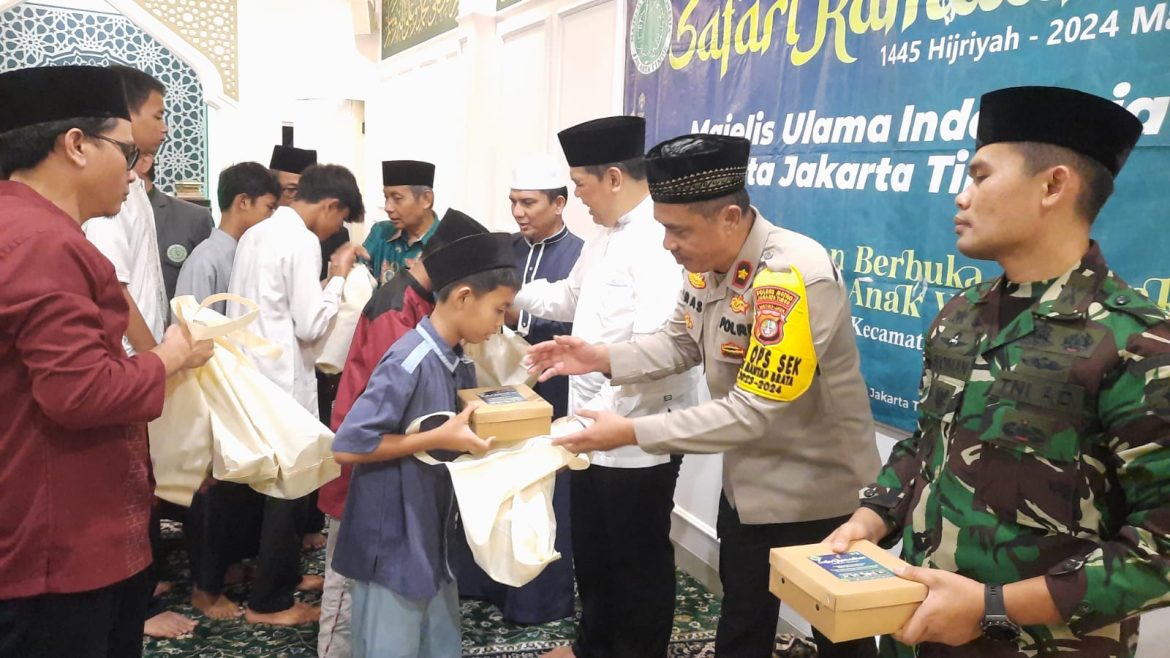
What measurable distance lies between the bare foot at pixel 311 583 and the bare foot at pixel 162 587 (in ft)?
1.59

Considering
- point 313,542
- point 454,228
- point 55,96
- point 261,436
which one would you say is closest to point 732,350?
point 454,228

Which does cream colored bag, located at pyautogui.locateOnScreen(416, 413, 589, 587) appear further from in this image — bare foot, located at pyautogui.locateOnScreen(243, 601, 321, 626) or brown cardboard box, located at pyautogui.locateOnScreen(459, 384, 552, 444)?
bare foot, located at pyautogui.locateOnScreen(243, 601, 321, 626)

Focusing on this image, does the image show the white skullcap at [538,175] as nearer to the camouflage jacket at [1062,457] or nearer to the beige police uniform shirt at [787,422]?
the beige police uniform shirt at [787,422]

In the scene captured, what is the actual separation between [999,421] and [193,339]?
158 centimetres

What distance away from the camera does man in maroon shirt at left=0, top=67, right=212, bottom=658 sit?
50.1 inches

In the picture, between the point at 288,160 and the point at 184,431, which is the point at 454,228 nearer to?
the point at 184,431

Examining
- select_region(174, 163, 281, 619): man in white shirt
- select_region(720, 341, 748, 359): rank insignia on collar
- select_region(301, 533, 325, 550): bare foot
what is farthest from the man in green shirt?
select_region(720, 341, 748, 359): rank insignia on collar

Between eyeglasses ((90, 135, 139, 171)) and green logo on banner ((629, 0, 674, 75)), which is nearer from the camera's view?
eyeglasses ((90, 135, 139, 171))

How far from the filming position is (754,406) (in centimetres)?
152

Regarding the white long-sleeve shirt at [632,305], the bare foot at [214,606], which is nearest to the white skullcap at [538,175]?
the white long-sleeve shirt at [632,305]

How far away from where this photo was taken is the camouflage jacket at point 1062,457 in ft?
3.16

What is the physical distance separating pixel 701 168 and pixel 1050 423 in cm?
84

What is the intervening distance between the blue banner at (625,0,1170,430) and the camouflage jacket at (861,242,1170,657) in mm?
687

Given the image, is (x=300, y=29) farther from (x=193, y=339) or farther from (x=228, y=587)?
(x=193, y=339)
